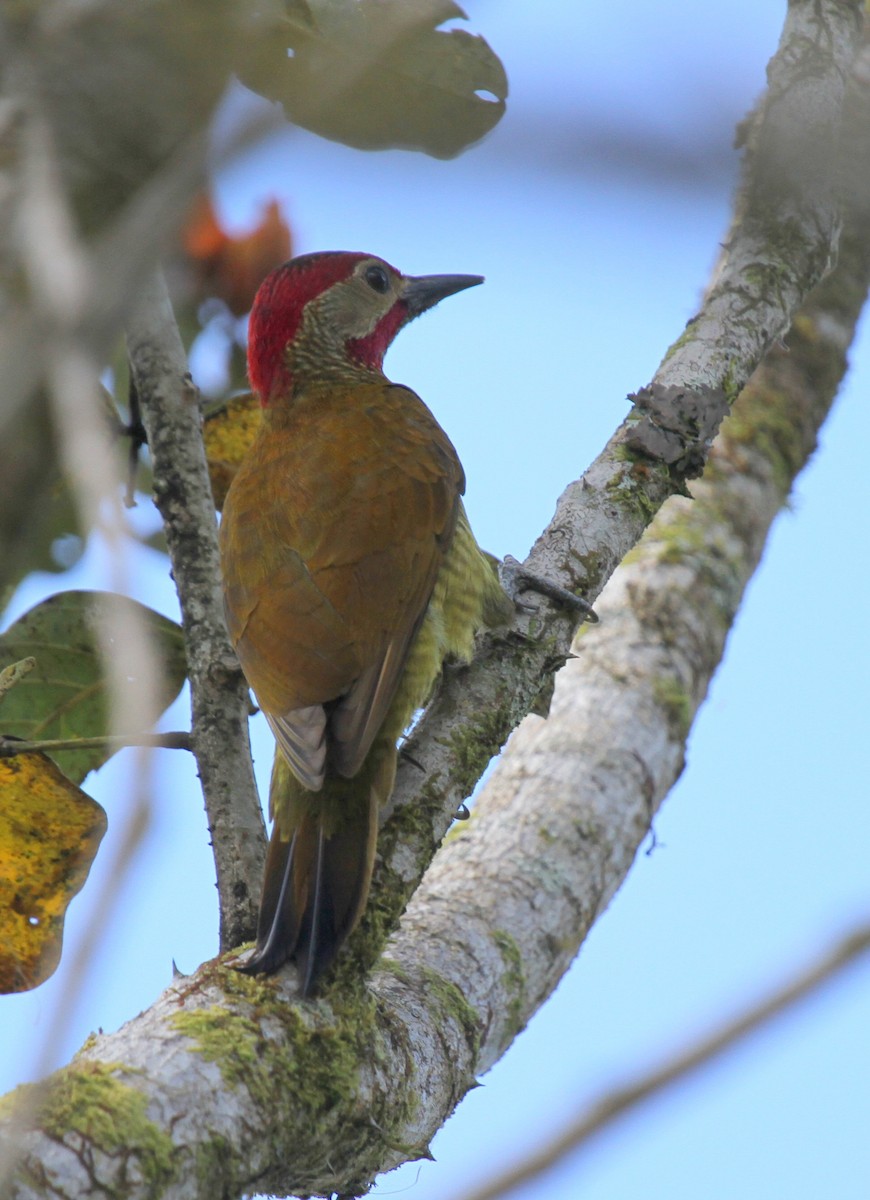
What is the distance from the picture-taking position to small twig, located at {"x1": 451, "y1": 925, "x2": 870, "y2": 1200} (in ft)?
2.73

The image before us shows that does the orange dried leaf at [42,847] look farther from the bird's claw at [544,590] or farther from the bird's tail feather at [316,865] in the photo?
the bird's claw at [544,590]

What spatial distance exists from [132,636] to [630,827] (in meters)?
2.58

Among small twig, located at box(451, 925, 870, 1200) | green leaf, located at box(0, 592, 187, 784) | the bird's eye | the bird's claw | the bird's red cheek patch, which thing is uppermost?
the bird's eye

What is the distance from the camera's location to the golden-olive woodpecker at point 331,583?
237cm

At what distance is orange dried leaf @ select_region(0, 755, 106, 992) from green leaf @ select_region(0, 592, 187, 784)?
1.51 feet

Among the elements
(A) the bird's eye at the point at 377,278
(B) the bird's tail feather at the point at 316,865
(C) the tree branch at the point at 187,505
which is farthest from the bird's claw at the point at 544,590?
(A) the bird's eye at the point at 377,278

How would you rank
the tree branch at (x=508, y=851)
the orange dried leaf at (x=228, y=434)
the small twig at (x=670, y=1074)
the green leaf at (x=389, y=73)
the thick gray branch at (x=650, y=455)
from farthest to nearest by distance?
1. the orange dried leaf at (x=228, y=434)
2. the thick gray branch at (x=650, y=455)
3. the tree branch at (x=508, y=851)
4. the green leaf at (x=389, y=73)
5. the small twig at (x=670, y=1074)

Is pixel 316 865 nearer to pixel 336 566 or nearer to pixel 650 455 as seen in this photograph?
pixel 336 566

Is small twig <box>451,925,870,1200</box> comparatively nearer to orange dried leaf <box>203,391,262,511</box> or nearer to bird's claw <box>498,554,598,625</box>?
bird's claw <box>498,554,598,625</box>

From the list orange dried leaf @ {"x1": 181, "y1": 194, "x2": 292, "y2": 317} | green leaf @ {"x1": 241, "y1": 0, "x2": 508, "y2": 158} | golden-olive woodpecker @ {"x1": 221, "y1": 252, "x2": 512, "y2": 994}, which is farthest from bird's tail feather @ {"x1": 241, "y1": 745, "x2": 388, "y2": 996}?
orange dried leaf @ {"x1": 181, "y1": 194, "x2": 292, "y2": 317}

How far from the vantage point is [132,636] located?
0.96 m

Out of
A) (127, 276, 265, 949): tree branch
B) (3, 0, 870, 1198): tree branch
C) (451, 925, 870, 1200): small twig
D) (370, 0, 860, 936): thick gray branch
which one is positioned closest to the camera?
(451, 925, 870, 1200): small twig

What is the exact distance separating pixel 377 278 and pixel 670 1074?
11.6 feet

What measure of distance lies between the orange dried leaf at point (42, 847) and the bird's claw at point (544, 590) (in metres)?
1.03
